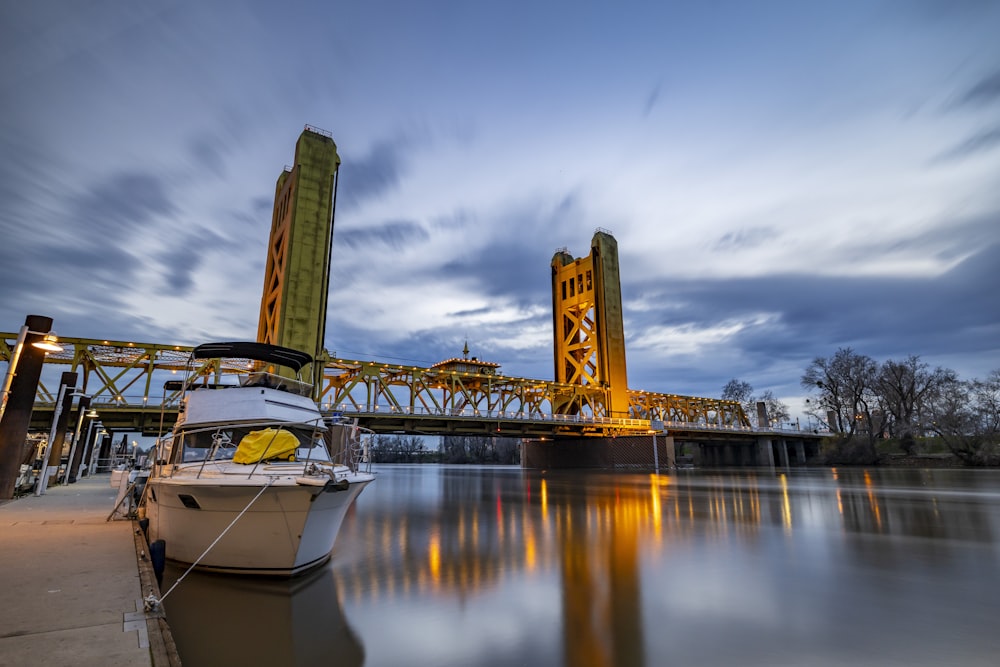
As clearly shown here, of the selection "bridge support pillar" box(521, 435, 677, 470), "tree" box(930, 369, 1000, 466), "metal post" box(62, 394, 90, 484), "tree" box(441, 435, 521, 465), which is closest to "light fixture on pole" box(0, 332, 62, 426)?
"metal post" box(62, 394, 90, 484)

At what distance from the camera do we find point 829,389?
67.7 m

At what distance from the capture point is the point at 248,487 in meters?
7.00

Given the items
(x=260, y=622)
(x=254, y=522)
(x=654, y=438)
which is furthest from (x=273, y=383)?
(x=654, y=438)

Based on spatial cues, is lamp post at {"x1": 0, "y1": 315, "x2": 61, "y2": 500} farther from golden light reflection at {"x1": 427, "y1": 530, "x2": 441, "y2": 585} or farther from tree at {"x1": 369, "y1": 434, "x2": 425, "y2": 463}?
tree at {"x1": 369, "y1": 434, "x2": 425, "y2": 463}

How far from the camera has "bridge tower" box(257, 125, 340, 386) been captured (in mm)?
34875

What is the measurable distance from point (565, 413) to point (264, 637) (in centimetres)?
5710

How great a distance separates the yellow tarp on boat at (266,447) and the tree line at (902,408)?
2418 inches

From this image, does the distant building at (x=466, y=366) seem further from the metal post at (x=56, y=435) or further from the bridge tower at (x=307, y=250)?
the metal post at (x=56, y=435)

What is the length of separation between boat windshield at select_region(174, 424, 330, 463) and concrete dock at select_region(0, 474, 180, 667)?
5.86 ft

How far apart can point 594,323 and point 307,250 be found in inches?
1471

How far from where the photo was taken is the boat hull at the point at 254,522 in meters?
7.10

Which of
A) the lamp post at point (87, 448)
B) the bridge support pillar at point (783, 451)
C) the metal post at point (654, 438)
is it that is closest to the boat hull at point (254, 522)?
the lamp post at point (87, 448)

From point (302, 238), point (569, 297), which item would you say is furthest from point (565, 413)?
point (302, 238)

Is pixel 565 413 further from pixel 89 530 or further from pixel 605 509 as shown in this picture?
pixel 89 530
